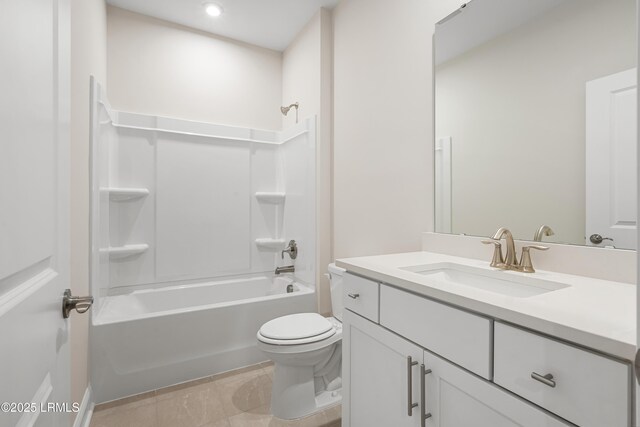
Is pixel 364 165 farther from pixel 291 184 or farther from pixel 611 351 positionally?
pixel 611 351

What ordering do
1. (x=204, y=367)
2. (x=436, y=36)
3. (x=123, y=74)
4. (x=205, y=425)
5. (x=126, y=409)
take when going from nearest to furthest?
(x=436, y=36)
(x=205, y=425)
(x=126, y=409)
(x=204, y=367)
(x=123, y=74)

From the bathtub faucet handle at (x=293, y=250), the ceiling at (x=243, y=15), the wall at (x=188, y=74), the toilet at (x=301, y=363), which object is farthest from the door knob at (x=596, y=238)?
the wall at (x=188, y=74)

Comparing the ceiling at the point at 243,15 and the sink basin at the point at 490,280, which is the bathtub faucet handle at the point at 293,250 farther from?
the ceiling at the point at 243,15

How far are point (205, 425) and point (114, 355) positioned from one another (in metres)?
0.74

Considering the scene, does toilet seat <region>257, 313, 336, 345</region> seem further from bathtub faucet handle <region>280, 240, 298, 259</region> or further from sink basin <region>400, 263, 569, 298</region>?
bathtub faucet handle <region>280, 240, 298, 259</region>

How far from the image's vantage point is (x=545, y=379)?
0.65 m

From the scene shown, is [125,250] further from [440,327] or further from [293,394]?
[440,327]

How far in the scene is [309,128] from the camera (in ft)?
8.59

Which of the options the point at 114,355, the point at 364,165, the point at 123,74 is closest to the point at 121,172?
the point at 123,74

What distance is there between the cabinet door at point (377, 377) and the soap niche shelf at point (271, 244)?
182cm

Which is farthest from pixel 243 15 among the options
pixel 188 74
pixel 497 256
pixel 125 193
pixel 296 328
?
pixel 497 256

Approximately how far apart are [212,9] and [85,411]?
9.47 ft

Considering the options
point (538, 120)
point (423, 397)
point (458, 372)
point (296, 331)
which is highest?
point (538, 120)

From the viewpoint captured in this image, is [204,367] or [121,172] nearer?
[204,367]
